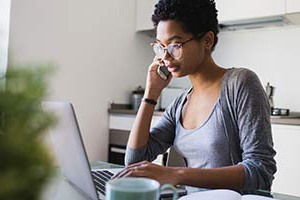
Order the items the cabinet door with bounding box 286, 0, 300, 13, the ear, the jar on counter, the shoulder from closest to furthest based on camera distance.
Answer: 1. the shoulder
2. the ear
3. the cabinet door with bounding box 286, 0, 300, 13
4. the jar on counter

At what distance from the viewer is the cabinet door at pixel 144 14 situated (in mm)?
2909

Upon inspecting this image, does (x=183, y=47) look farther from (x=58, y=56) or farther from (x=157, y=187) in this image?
(x=58, y=56)

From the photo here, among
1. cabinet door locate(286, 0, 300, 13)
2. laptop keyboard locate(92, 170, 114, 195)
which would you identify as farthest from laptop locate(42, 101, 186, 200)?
cabinet door locate(286, 0, 300, 13)

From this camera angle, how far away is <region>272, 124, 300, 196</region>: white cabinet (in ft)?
6.48

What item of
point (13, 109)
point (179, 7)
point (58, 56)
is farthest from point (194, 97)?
point (58, 56)

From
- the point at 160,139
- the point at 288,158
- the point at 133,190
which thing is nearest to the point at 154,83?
the point at 160,139

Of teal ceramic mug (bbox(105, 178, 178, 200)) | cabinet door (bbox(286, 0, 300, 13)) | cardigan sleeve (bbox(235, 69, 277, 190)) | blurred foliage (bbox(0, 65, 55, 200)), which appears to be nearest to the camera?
blurred foliage (bbox(0, 65, 55, 200))

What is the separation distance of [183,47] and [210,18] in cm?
16

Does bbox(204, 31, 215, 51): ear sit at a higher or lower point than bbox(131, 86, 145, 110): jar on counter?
higher

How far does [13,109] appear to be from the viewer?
22 cm

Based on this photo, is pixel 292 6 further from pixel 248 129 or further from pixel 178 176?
pixel 178 176

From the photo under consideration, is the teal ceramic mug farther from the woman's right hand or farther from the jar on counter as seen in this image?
the jar on counter

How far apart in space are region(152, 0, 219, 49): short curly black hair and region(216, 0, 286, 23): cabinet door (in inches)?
52.2

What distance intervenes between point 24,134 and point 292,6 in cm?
233
